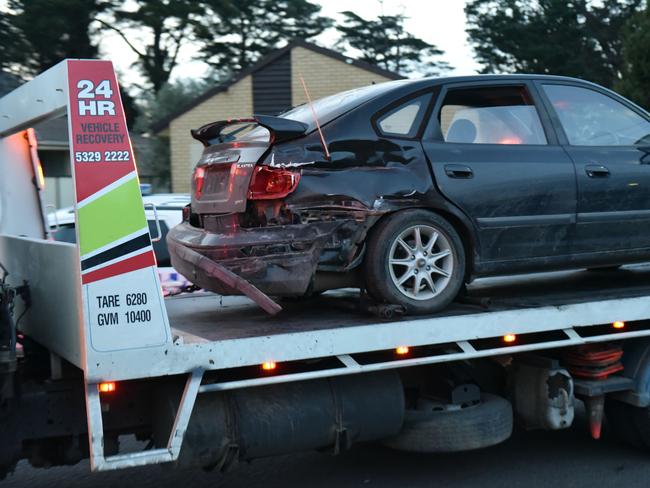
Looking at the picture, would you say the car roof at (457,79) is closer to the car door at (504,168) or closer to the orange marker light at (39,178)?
the car door at (504,168)

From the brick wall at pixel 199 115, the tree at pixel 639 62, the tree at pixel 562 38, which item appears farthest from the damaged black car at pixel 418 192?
the tree at pixel 562 38

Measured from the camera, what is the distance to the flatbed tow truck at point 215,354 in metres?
3.72

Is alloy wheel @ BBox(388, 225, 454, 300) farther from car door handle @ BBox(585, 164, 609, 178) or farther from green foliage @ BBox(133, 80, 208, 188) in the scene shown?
green foliage @ BBox(133, 80, 208, 188)

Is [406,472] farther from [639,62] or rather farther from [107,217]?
[639,62]

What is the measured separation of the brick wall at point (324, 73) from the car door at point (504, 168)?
54.4 ft

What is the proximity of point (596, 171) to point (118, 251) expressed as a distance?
3.16m

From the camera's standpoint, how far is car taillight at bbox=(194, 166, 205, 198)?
16.8ft

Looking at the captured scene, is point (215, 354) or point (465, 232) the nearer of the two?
point (215, 354)

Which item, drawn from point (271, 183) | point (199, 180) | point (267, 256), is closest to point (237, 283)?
point (267, 256)

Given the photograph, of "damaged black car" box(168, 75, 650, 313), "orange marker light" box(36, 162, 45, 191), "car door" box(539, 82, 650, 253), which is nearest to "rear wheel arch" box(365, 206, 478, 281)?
"damaged black car" box(168, 75, 650, 313)

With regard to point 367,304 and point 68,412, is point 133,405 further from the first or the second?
point 367,304

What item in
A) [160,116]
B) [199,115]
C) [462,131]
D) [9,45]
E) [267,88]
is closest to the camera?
[462,131]

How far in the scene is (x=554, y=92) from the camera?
18.2ft

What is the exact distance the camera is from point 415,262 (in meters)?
4.79
